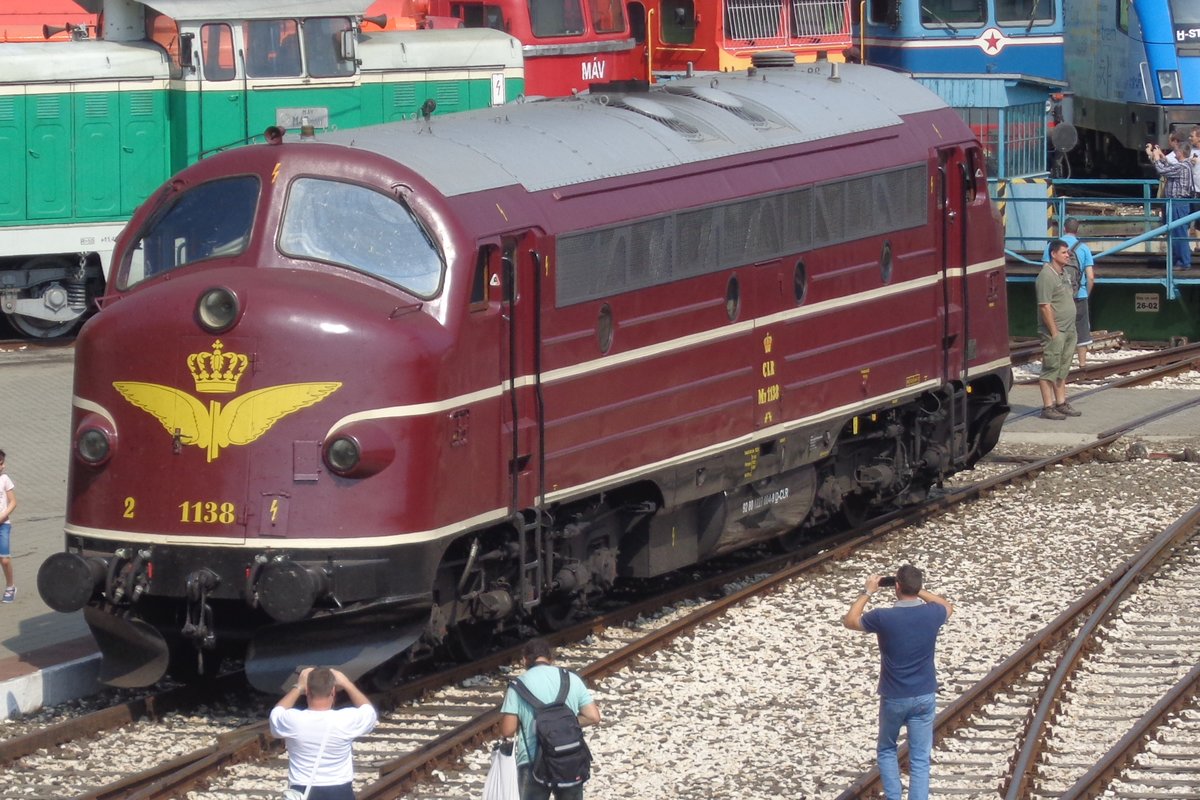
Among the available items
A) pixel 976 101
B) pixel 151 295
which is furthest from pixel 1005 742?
pixel 976 101

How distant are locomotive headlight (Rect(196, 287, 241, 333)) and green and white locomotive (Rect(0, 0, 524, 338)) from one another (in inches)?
473

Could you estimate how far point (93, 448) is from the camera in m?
11.0

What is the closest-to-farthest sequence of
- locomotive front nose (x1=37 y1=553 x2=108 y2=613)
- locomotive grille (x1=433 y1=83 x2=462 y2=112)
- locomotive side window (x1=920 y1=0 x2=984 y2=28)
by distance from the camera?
locomotive front nose (x1=37 y1=553 x2=108 y2=613) < locomotive grille (x1=433 y1=83 x2=462 y2=112) < locomotive side window (x1=920 y1=0 x2=984 y2=28)

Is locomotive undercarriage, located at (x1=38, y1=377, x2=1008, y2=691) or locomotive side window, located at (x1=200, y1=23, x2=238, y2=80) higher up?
locomotive side window, located at (x1=200, y1=23, x2=238, y2=80)

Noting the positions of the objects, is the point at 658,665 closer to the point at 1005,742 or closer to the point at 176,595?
the point at 1005,742

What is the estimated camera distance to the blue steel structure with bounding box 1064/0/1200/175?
30.4 m

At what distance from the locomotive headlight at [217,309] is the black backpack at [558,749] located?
119 inches

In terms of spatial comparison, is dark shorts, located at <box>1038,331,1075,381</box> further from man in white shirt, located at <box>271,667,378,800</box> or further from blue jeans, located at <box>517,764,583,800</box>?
man in white shirt, located at <box>271,667,378,800</box>

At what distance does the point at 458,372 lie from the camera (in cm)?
1098

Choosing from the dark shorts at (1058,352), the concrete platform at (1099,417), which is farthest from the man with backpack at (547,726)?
the dark shorts at (1058,352)

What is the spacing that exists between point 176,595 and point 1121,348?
16.9 meters

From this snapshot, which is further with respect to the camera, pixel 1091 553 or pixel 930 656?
pixel 1091 553

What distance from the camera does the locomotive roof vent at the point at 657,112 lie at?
13.6 meters

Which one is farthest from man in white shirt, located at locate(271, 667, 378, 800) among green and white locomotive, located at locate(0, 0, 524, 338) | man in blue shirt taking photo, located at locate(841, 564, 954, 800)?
green and white locomotive, located at locate(0, 0, 524, 338)
